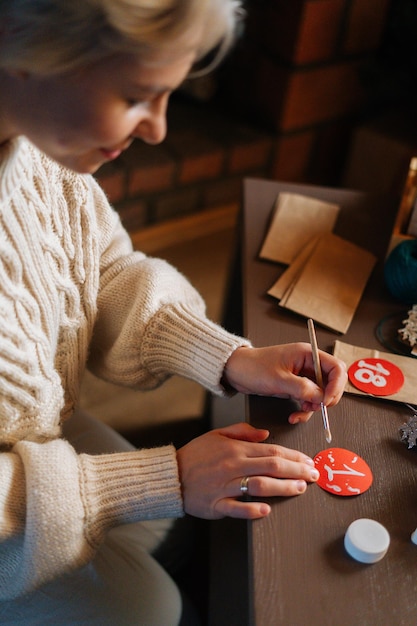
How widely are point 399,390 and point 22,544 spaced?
463 millimetres

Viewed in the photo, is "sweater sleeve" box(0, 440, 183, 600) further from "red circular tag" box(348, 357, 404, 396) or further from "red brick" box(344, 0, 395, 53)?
"red brick" box(344, 0, 395, 53)

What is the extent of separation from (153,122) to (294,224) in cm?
49

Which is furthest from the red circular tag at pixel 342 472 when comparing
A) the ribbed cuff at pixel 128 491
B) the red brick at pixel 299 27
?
the red brick at pixel 299 27

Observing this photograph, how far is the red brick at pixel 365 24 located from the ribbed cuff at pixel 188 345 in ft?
4.89

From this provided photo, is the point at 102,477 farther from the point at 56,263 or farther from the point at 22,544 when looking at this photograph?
the point at 56,263

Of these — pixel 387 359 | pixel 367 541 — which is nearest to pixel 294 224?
pixel 387 359

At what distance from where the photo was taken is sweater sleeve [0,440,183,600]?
2.16ft

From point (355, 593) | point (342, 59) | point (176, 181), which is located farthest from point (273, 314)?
point (342, 59)

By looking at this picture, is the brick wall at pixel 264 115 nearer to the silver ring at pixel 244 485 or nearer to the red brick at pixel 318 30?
the red brick at pixel 318 30

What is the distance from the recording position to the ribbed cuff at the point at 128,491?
689mm

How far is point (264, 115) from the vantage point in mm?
2100

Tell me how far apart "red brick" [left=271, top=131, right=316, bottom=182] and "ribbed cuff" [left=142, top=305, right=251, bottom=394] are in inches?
56.0

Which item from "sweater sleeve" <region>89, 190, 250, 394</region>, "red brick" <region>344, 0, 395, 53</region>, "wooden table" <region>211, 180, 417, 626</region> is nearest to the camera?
"wooden table" <region>211, 180, 417, 626</region>

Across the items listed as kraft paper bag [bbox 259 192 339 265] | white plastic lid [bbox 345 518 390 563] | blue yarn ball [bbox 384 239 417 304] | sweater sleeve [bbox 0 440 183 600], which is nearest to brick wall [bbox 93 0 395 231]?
kraft paper bag [bbox 259 192 339 265]
